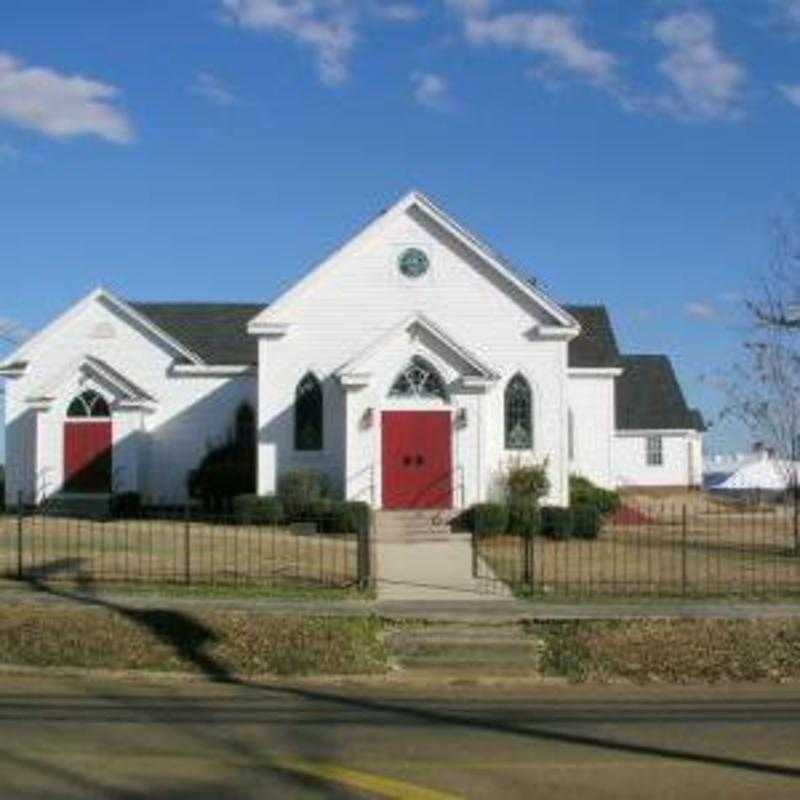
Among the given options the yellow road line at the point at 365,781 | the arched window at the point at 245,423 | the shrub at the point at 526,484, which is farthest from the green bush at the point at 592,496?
the yellow road line at the point at 365,781

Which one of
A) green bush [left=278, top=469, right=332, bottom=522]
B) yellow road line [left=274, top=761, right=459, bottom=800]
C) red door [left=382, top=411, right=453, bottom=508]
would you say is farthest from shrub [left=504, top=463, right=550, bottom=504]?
yellow road line [left=274, top=761, right=459, bottom=800]

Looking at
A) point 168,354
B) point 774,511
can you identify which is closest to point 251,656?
point 168,354

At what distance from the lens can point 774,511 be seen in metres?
49.6

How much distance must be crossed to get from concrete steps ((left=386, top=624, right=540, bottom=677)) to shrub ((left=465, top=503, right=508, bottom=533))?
1490 cm

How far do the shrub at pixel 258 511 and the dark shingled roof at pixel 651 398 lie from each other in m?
28.1

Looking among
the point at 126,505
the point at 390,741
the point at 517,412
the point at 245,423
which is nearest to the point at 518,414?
the point at 517,412

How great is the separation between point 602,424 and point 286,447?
31.4ft

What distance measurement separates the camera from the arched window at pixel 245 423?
39938 millimetres

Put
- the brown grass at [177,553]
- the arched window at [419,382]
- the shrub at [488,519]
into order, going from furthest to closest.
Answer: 1. the arched window at [419,382]
2. the shrub at [488,519]
3. the brown grass at [177,553]

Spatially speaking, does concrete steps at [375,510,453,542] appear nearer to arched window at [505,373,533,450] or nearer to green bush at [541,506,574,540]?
green bush at [541,506,574,540]

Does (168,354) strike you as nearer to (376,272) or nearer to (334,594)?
(376,272)

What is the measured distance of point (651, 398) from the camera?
6175cm

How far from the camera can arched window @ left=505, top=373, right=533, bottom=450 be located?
36125 mm

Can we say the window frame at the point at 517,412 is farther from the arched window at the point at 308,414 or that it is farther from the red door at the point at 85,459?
the red door at the point at 85,459
